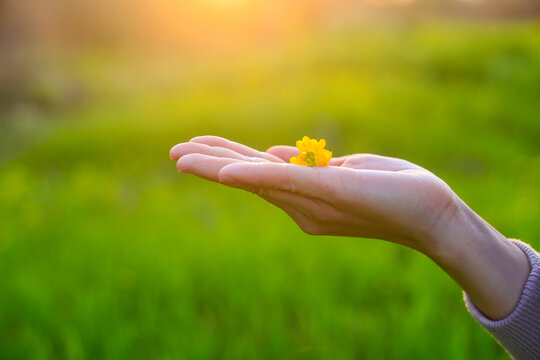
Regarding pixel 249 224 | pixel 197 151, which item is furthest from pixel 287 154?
pixel 249 224

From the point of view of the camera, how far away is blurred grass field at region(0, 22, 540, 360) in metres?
2.12

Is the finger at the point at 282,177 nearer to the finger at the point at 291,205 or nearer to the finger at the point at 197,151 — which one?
the finger at the point at 291,205

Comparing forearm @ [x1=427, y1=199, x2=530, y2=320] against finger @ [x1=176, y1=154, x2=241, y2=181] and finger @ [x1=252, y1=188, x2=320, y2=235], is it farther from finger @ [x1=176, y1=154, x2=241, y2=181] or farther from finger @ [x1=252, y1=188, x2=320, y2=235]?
finger @ [x1=176, y1=154, x2=241, y2=181]

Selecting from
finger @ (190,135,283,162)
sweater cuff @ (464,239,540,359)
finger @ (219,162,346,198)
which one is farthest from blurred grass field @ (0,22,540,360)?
finger @ (219,162,346,198)

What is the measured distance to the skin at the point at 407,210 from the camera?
44.3 inches

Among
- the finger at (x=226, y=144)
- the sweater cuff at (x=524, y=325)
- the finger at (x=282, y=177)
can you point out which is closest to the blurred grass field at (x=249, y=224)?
the sweater cuff at (x=524, y=325)

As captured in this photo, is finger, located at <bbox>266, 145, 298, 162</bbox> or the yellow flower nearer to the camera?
the yellow flower

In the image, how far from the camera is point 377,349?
2.04m

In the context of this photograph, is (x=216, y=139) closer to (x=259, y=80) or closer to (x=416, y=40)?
(x=259, y=80)

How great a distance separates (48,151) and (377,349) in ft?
16.0

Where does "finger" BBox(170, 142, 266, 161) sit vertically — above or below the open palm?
above

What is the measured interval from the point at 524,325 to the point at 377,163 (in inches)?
25.8

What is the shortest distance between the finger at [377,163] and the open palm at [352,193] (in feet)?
0.77

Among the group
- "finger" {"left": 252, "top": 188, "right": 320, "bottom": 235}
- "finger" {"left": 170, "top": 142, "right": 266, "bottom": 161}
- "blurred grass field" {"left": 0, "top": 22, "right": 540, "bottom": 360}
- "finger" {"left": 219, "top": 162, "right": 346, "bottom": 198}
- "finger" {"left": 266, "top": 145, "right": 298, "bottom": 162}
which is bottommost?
"blurred grass field" {"left": 0, "top": 22, "right": 540, "bottom": 360}
